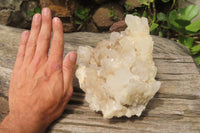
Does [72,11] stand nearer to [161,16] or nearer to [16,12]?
[16,12]

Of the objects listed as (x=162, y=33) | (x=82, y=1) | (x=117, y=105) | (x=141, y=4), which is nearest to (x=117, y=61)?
(x=117, y=105)

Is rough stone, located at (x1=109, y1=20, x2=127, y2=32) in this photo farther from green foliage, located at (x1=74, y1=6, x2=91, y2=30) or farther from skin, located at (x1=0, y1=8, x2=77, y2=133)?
skin, located at (x1=0, y1=8, x2=77, y2=133)

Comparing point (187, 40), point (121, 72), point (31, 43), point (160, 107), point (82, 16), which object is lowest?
point (160, 107)

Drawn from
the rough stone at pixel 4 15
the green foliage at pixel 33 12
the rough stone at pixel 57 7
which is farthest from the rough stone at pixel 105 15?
the rough stone at pixel 4 15

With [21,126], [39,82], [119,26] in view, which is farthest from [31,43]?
[119,26]

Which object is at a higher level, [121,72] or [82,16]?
[121,72]

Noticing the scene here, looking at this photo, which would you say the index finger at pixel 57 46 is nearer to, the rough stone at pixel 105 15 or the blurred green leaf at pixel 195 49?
the blurred green leaf at pixel 195 49
